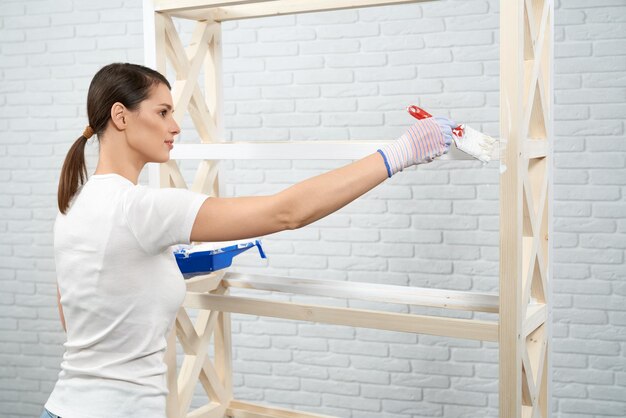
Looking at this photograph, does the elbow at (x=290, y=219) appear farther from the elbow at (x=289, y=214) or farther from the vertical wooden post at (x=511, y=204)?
the vertical wooden post at (x=511, y=204)

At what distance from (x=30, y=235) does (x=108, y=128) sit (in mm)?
2770

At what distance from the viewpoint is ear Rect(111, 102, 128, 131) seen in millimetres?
1742

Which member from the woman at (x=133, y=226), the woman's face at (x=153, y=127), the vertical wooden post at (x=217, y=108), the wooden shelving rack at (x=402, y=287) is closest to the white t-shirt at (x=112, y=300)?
the woman at (x=133, y=226)

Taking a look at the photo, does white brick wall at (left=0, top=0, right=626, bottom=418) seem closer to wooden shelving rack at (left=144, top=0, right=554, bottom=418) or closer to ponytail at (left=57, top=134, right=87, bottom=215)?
wooden shelving rack at (left=144, top=0, right=554, bottom=418)

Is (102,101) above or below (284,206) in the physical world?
above

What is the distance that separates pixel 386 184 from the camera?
3.60 metres

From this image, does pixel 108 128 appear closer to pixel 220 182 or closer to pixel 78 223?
pixel 78 223

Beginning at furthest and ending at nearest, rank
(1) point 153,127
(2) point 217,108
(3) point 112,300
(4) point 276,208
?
(2) point 217,108 < (1) point 153,127 < (3) point 112,300 < (4) point 276,208

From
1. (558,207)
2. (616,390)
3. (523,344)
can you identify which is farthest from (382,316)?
(616,390)

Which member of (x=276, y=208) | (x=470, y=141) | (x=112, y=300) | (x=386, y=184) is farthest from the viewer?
(x=386, y=184)

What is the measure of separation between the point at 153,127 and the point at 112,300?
1.39ft

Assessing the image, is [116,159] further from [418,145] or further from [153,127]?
[418,145]

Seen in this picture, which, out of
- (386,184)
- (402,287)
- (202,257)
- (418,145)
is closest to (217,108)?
(202,257)

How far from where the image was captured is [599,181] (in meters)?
3.32
